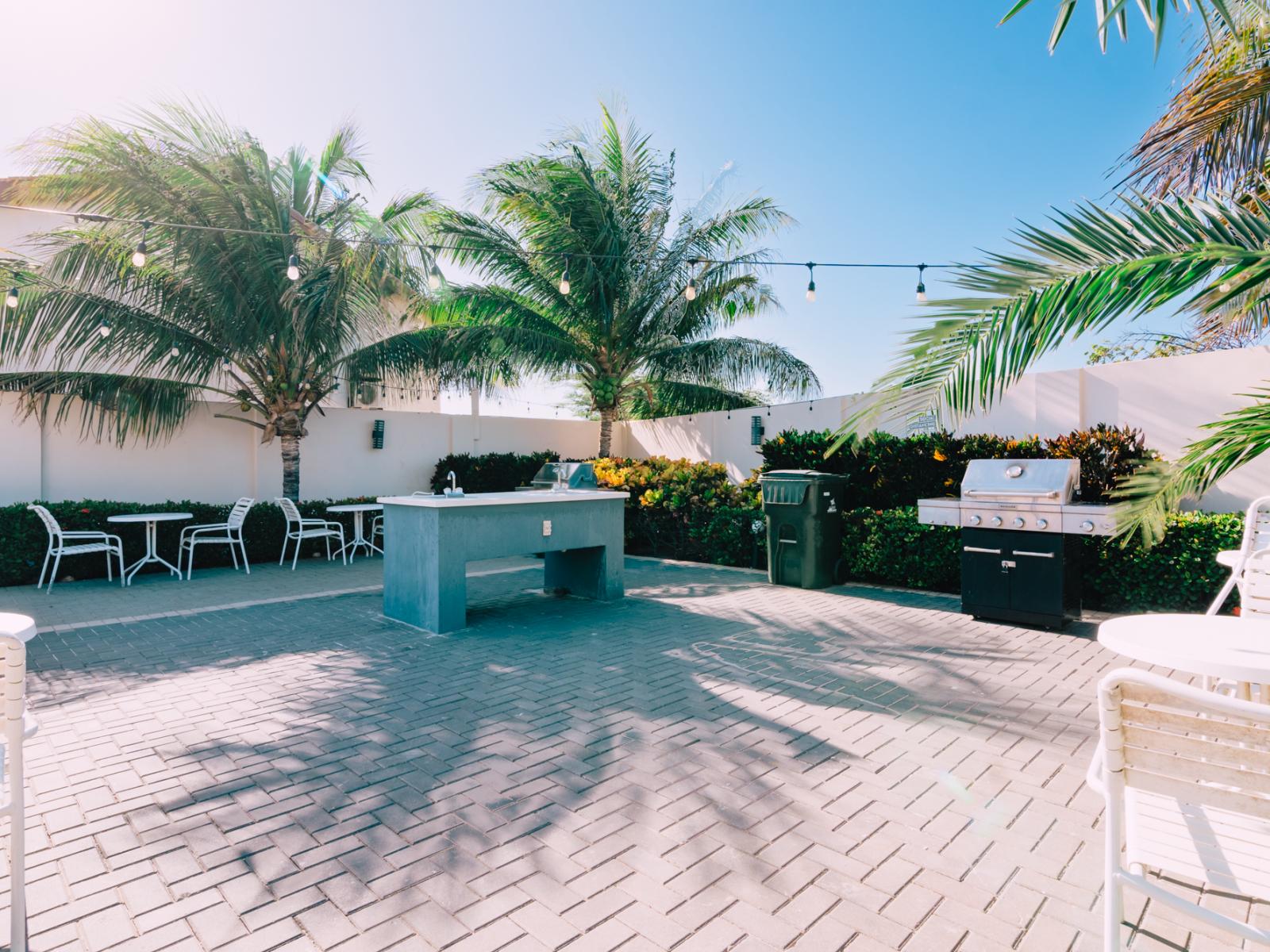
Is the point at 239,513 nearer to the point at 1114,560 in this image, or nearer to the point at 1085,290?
the point at 1085,290

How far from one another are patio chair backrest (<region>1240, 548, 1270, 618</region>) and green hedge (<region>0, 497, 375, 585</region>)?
11.4m

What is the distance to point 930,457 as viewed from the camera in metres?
8.34

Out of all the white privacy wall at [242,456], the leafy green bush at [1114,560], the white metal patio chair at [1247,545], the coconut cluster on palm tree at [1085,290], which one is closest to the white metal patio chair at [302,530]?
the white privacy wall at [242,456]

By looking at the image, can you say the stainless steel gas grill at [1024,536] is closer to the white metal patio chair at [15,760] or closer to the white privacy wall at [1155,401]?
the white privacy wall at [1155,401]

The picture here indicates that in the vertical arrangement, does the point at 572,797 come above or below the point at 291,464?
below

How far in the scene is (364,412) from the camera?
13266 millimetres

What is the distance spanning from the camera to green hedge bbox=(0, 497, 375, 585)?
883 cm

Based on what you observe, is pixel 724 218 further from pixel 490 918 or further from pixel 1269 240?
pixel 490 918

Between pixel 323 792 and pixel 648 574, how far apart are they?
6.55 metres

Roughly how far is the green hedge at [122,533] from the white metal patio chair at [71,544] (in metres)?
0.13

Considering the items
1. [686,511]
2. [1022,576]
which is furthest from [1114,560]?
[686,511]

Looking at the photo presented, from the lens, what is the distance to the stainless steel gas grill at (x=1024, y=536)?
602 cm

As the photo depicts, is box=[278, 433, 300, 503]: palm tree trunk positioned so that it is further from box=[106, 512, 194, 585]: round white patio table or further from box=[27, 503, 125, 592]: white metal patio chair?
box=[27, 503, 125, 592]: white metal patio chair

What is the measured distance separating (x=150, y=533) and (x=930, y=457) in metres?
10.3
